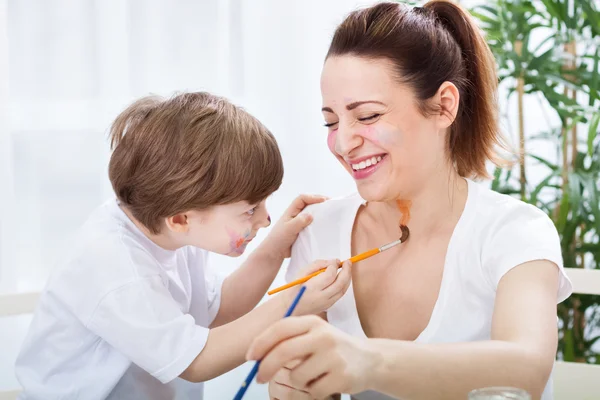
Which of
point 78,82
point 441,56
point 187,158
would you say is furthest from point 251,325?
point 78,82

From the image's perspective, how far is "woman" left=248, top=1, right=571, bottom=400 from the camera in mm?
1114

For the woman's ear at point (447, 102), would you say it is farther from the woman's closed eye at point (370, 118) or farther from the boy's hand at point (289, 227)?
the boy's hand at point (289, 227)

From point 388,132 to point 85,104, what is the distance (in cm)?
128

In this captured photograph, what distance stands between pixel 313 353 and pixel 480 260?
1.64 ft

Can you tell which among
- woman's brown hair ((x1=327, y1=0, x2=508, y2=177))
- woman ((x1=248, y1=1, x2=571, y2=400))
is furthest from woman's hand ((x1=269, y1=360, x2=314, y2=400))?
woman's brown hair ((x1=327, y1=0, x2=508, y2=177))

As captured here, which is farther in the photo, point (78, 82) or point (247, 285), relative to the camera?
point (78, 82)

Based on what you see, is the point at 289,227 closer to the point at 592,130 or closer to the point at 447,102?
the point at 447,102

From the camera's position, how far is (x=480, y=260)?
4.10 feet

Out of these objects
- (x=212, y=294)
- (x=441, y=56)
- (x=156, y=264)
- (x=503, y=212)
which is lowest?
(x=212, y=294)

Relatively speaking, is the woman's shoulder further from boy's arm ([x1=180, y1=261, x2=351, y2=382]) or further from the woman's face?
boy's arm ([x1=180, y1=261, x2=351, y2=382])

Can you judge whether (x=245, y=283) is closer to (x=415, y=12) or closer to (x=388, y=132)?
(x=388, y=132)

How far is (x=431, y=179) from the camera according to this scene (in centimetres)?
135

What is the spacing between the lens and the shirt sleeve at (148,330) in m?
1.19

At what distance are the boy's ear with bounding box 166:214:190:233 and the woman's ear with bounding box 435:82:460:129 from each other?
47 cm
